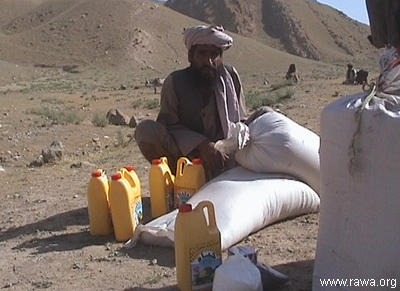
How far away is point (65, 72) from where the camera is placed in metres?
37.1

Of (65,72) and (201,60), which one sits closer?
(201,60)

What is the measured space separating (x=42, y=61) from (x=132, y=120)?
30.3 metres

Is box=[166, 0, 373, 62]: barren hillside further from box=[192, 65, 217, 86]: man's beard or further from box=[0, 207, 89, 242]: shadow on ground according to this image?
box=[0, 207, 89, 242]: shadow on ground

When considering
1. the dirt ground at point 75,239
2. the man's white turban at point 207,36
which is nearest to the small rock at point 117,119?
the dirt ground at point 75,239

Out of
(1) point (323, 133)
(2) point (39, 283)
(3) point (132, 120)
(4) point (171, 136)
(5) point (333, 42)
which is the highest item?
(1) point (323, 133)

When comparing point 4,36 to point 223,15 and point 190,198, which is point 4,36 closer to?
point 223,15

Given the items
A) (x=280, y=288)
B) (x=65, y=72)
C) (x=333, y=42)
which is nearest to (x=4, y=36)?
(x=65, y=72)

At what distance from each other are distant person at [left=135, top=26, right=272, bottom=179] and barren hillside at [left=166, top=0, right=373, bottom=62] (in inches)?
2077

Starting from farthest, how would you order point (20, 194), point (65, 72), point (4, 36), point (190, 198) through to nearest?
point (4, 36) < point (65, 72) < point (20, 194) < point (190, 198)

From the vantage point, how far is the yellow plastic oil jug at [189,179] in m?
4.42

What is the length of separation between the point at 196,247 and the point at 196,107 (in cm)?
173

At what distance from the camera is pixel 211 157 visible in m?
4.63

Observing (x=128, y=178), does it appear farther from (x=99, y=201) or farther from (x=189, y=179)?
(x=189, y=179)

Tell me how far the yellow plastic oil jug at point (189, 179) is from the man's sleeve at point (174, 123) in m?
0.26
